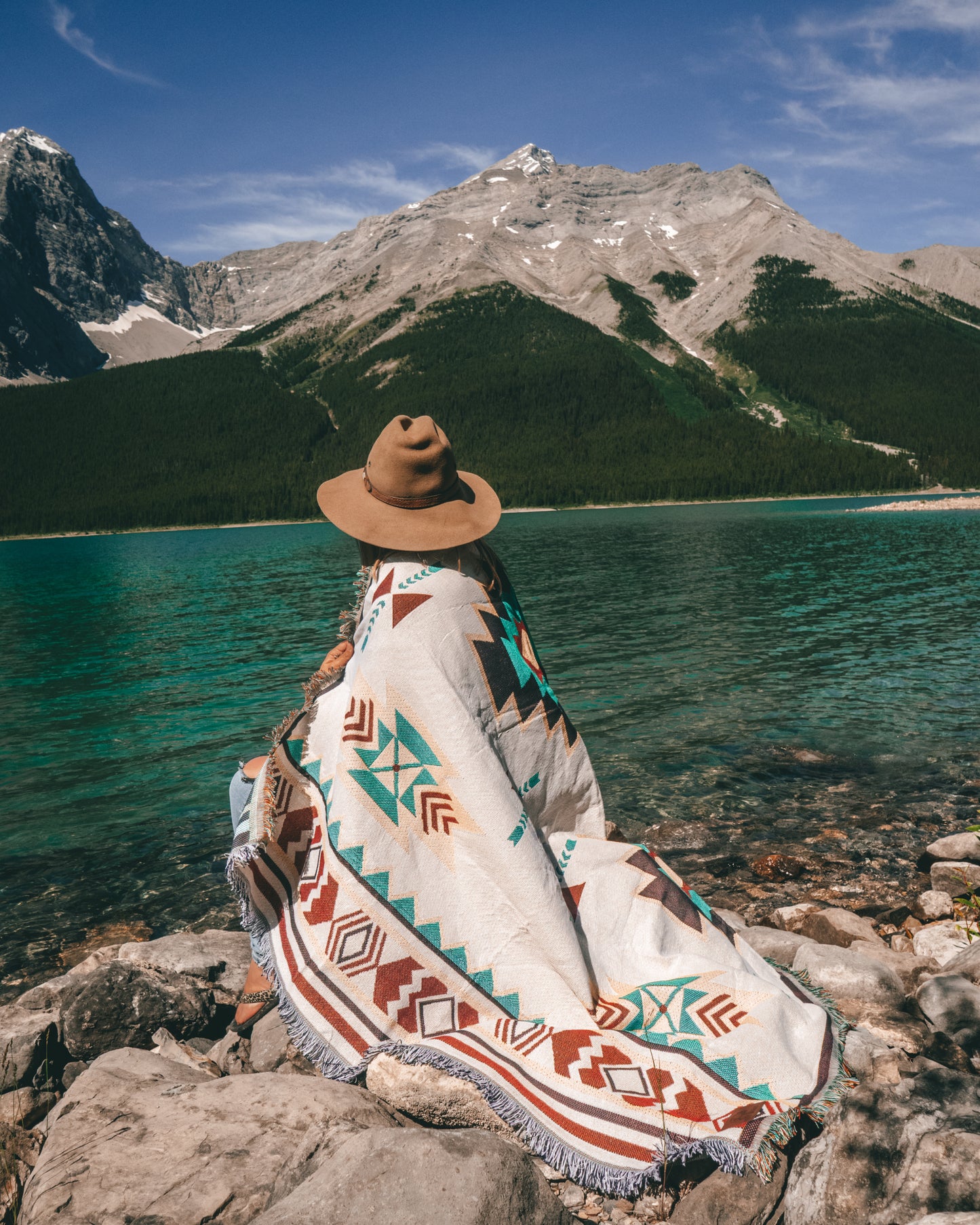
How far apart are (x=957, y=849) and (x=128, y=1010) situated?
8469 mm

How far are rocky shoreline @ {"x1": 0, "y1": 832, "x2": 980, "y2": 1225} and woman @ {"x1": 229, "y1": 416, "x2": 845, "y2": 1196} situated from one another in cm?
22

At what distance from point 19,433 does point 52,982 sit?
222101mm

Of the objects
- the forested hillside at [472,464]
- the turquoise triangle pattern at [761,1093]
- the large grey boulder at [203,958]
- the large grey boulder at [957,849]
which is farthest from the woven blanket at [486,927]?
the forested hillside at [472,464]

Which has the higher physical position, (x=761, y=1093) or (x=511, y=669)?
(x=511, y=669)

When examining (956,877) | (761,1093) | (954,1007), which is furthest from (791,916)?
(761,1093)

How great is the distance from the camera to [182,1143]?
3254 millimetres

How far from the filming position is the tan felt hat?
429 centimetres

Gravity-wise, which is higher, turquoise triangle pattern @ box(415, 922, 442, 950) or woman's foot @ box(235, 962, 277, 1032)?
turquoise triangle pattern @ box(415, 922, 442, 950)

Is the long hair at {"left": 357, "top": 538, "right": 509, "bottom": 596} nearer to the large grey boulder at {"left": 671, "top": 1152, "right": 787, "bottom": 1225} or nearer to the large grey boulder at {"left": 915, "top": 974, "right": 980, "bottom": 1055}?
the large grey boulder at {"left": 671, "top": 1152, "right": 787, "bottom": 1225}

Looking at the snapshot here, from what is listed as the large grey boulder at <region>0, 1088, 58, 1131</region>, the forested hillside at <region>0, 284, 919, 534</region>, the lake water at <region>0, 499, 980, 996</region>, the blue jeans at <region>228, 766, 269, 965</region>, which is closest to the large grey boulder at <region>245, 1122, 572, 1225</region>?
the blue jeans at <region>228, 766, 269, 965</region>

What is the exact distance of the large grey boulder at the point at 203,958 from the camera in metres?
5.94

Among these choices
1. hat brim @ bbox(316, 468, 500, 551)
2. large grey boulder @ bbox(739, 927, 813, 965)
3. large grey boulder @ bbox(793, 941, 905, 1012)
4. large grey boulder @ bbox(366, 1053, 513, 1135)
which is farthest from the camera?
large grey boulder @ bbox(739, 927, 813, 965)

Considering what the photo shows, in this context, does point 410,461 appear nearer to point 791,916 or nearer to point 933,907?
point 791,916

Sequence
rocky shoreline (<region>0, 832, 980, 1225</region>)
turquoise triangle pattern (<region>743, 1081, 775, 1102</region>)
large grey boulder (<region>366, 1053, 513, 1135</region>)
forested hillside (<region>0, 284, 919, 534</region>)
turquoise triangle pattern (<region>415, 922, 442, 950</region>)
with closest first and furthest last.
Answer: rocky shoreline (<region>0, 832, 980, 1225</region>)
turquoise triangle pattern (<region>743, 1081, 775, 1102</region>)
large grey boulder (<region>366, 1053, 513, 1135</region>)
turquoise triangle pattern (<region>415, 922, 442, 950</region>)
forested hillside (<region>0, 284, 919, 534</region>)
